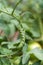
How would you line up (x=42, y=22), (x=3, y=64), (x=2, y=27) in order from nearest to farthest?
(x=3, y=64) → (x=2, y=27) → (x=42, y=22)

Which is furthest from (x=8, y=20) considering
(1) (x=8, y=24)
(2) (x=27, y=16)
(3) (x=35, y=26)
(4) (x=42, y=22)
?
(4) (x=42, y=22)

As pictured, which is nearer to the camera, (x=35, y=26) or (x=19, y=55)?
(x=19, y=55)


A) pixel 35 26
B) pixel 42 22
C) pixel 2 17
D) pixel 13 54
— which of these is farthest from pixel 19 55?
pixel 42 22

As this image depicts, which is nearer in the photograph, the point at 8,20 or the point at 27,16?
the point at 8,20

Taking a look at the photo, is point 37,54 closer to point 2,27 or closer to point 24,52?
point 24,52

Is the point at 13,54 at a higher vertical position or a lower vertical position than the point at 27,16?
lower

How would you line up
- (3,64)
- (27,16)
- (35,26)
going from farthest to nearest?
(35,26)
(27,16)
(3,64)

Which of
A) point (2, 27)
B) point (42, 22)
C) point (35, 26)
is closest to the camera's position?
point (2, 27)

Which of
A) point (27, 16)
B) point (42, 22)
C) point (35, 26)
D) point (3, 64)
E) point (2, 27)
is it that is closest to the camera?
point (3, 64)

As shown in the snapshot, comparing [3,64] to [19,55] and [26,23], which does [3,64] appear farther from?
[26,23]
